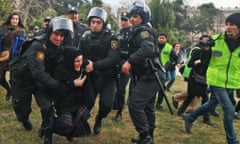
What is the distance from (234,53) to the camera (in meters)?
4.50

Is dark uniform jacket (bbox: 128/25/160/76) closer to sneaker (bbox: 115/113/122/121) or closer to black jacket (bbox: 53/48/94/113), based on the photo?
black jacket (bbox: 53/48/94/113)

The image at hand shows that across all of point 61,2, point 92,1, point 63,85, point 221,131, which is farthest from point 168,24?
point 63,85

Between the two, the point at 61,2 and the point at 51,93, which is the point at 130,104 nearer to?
the point at 51,93

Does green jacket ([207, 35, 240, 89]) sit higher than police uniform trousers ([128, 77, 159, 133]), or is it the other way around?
green jacket ([207, 35, 240, 89])

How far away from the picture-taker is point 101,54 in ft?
15.7

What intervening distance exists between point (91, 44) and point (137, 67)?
0.79m

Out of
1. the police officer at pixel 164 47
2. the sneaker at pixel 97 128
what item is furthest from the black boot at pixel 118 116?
the police officer at pixel 164 47

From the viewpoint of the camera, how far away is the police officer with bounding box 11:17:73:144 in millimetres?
4016

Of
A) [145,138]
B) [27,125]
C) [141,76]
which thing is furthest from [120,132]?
[27,125]

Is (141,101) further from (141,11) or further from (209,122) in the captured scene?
(209,122)

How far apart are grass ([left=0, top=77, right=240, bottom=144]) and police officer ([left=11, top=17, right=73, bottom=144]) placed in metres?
0.43

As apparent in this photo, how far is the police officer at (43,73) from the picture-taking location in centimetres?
402

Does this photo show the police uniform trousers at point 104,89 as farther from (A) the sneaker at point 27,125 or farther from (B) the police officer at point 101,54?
(A) the sneaker at point 27,125

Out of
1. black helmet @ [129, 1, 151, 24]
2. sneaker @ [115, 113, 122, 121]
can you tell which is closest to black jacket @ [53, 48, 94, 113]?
black helmet @ [129, 1, 151, 24]
